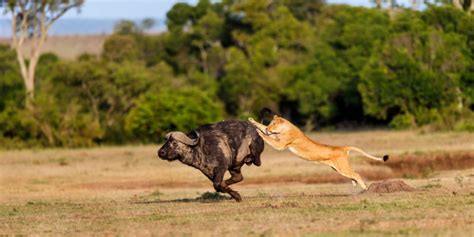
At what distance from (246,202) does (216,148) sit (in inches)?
40.9

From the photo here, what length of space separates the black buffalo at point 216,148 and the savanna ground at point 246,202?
0.58m

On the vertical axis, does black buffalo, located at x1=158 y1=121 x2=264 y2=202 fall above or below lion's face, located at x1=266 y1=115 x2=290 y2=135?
below

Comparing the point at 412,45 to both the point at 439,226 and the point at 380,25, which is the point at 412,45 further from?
the point at 439,226

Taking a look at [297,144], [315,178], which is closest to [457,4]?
[315,178]

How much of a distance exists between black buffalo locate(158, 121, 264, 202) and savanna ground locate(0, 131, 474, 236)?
0.58 meters

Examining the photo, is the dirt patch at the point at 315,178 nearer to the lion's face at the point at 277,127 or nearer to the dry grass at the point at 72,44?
the lion's face at the point at 277,127

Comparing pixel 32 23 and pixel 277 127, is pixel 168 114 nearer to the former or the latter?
pixel 32 23

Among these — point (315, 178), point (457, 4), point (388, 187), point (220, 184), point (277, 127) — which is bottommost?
point (315, 178)

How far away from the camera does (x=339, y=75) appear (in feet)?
213

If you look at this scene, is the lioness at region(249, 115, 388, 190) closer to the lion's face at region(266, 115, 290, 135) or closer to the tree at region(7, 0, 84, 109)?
the lion's face at region(266, 115, 290, 135)

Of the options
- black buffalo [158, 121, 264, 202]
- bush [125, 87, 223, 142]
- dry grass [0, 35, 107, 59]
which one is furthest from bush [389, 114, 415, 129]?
dry grass [0, 35, 107, 59]

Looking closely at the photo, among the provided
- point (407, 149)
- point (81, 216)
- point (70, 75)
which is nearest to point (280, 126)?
point (81, 216)

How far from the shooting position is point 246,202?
63.6 ft

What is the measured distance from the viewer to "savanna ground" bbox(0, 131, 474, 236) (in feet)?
51.0
